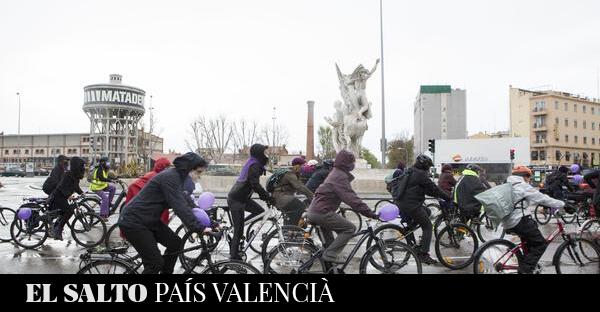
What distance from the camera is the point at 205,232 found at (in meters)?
4.65


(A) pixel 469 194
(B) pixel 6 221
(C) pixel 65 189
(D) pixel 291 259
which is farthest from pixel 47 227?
(A) pixel 469 194

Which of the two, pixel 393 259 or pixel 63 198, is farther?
pixel 63 198

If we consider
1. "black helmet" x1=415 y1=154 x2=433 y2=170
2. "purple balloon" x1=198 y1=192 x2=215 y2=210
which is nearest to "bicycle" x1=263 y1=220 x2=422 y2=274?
"purple balloon" x1=198 y1=192 x2=215 y2=210

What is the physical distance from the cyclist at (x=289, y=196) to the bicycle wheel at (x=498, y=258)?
2953mm

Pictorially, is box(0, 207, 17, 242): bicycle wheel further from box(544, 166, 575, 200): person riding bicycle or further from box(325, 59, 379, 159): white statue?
box(325, 59, 379, 159): white statue

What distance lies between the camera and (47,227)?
857 centimetres

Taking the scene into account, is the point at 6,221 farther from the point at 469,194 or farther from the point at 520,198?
the point at 520,198

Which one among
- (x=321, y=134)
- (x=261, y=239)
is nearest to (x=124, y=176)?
(x=261, y=239)

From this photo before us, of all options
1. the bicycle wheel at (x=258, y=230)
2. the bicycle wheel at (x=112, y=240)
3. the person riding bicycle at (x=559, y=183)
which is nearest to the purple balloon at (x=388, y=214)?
the bicycle wheel at (x=258, y=230)

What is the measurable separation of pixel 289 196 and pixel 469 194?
3364 millimetres

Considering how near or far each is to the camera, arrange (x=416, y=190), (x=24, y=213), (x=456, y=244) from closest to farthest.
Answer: (x=416, y=190) < (x=456, y=244) < (x=24, y=213)

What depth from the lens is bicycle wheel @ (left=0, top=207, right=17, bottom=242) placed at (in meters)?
9.28

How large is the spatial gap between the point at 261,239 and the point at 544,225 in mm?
9071

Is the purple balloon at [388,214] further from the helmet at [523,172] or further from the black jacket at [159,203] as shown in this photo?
the black jacket at [159,203]
